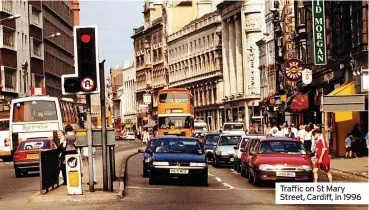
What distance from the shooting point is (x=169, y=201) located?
23.0m

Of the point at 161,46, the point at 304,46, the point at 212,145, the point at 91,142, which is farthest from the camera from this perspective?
the point at 161,46

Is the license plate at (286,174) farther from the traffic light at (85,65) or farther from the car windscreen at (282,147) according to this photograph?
the traffic light at (85,65)

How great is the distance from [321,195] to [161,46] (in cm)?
15000

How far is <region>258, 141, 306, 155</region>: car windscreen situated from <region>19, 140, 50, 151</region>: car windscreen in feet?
35.6

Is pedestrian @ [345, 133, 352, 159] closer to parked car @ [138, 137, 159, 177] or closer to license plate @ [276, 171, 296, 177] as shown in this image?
parked car @ [138, 137, 159, 177]

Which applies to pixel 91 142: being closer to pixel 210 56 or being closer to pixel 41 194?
pixel 41 194

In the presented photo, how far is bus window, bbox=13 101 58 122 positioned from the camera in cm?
4916

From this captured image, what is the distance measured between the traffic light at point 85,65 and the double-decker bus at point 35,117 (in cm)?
2564

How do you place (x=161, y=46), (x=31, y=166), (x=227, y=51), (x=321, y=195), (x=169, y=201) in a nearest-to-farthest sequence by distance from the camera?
(x=321, y=195) → (x=169, y=201) → (x=31, y=166) → (x=227, y=51) → (x=161, y=46)

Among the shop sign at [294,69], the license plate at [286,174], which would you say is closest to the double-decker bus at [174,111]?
the shop sign at [294,69]

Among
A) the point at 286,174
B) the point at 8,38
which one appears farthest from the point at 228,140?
the point at 8,38

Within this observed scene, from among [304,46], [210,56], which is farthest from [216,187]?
[210,56]

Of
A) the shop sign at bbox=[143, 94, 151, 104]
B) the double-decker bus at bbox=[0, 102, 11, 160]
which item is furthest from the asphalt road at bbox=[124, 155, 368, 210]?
the shop sign at bbox=[143, 94, 151, 104]

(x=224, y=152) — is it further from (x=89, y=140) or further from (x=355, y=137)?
(x=89, y=140)
